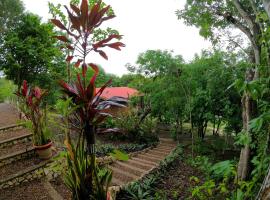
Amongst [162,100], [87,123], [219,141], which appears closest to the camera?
[87,123]

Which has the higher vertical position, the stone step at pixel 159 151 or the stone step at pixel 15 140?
the stone step at pixel 15 140

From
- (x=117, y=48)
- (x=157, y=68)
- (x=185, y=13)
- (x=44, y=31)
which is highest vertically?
(x=44, y=31)

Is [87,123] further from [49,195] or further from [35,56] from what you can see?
[35,56]

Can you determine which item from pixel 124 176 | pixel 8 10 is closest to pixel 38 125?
pixel 124 176

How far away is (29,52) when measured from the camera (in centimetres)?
687

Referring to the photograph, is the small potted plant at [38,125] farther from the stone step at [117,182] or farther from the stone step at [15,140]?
the stone step at [117,182]

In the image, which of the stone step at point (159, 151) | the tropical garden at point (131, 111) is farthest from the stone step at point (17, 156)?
the stone step at point (159, 151)

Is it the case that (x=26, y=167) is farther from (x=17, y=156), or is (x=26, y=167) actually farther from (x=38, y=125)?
(x=38, y=125)

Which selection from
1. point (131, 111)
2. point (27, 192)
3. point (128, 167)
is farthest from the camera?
point (131, 111)

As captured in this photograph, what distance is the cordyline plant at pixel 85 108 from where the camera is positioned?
6.03 feet

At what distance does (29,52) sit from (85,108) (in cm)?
620

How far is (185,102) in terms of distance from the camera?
8.56m

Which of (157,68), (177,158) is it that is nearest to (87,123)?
(177,158)

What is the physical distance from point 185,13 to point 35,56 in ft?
17.6
